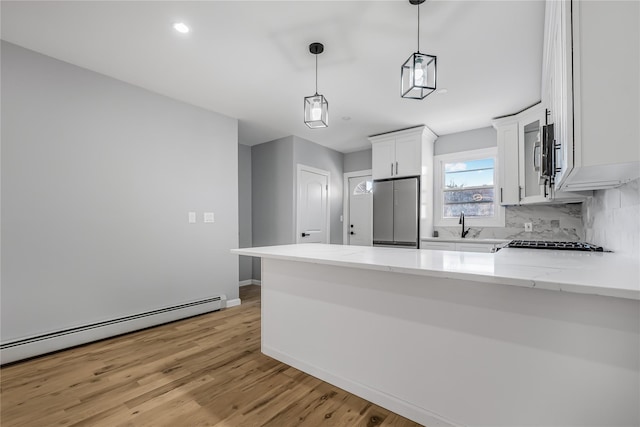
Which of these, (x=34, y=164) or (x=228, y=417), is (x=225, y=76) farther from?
(x=228, y=417)

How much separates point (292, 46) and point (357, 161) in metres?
3.56

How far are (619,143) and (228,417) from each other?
2203mm

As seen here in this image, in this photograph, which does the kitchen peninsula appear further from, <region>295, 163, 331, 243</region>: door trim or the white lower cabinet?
<region>295, 163, 331, 243</region>: door trim

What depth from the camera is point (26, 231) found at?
2.34 metres

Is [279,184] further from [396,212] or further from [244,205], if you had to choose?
[396,212]

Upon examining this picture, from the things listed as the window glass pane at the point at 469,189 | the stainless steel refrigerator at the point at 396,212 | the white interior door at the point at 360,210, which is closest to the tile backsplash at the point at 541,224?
the window glass pane at the point at 469,189

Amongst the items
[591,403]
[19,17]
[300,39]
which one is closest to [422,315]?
[591,403]

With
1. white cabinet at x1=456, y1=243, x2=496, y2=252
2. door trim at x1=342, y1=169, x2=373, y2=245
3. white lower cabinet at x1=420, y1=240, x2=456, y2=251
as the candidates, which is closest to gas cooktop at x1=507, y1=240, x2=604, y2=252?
Result: white cabinet at x1=456, y1=243, x2=496, y2=252

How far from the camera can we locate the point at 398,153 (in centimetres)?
447

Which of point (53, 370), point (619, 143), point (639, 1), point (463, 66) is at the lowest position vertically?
point (53, 370)

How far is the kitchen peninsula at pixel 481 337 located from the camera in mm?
1049

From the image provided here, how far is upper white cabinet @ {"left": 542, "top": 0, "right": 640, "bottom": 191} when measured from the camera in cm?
98

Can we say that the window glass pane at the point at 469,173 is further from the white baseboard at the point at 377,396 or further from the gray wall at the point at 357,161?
the white baseboard at the point at 377,396

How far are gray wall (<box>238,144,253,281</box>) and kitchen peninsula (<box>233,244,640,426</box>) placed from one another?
3.30 meters
